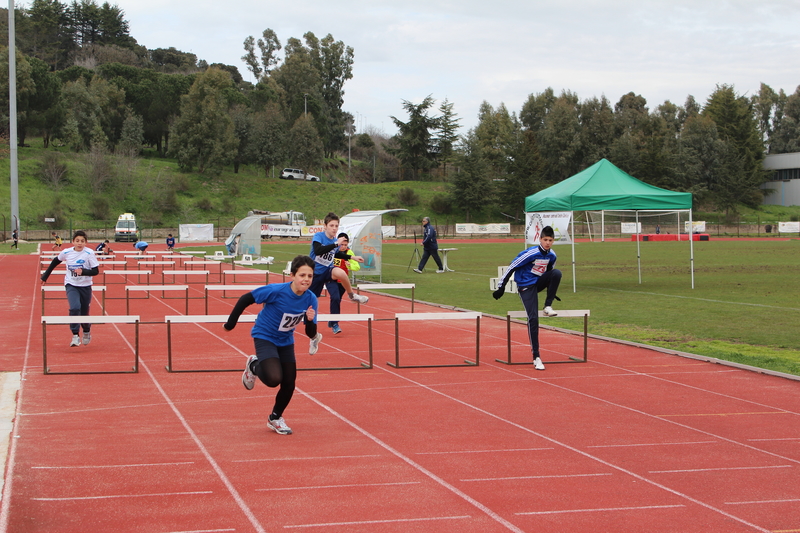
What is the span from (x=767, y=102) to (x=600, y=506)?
4864 inches

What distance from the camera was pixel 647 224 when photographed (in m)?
68.4

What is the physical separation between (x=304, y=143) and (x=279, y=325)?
81.0 metres

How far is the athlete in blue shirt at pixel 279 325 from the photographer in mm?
6352

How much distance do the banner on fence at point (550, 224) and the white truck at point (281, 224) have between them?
42.7 metres

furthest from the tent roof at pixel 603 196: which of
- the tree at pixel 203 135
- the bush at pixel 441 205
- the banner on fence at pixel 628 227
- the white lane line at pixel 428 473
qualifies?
the tree at pixel 203 135

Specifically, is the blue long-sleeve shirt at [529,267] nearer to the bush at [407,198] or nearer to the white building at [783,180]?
the bush at [407,198]

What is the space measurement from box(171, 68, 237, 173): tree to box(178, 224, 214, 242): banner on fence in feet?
52.4

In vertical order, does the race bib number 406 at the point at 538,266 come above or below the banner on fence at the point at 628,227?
below

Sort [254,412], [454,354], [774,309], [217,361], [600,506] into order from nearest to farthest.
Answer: [600,506] → [254,412] → [217,361] → [454,354] → [774,309]

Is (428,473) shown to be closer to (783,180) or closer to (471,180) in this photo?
(471,180)

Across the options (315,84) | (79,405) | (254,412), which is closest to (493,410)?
(254,412)

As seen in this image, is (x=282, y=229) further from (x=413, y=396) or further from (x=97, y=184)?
(x=413, y=396)

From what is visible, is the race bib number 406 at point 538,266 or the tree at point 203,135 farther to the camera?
the tree at point 203,135

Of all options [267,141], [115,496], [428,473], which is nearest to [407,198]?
[267,141]
